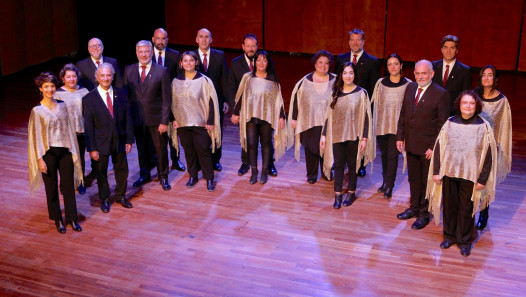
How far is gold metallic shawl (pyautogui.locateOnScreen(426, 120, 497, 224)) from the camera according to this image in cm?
449

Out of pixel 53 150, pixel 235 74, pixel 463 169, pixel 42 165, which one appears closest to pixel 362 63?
pixel 235 74

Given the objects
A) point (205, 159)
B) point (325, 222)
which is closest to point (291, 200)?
point (325, 222)

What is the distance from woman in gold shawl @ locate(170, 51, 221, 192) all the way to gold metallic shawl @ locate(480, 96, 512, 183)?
2.32m

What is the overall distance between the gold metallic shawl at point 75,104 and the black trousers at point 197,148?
0.91 meters

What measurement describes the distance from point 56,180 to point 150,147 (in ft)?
4.08

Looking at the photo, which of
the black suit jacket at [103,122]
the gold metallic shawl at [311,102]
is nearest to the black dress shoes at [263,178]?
the gold metallic shawl at [311,102]

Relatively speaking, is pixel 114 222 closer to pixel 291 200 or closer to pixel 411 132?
pixel 291 200

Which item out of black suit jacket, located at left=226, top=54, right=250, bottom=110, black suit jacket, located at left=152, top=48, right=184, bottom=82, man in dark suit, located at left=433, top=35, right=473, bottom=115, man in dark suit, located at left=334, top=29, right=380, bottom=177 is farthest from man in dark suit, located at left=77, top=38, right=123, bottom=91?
man in dark suit, located at left=433, top=35, right=473, bottom=115

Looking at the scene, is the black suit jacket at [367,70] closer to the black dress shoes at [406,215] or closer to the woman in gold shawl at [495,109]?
the woman in gold shawl at [495,109]

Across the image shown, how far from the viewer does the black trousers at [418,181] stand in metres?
5.08

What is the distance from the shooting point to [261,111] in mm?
5758

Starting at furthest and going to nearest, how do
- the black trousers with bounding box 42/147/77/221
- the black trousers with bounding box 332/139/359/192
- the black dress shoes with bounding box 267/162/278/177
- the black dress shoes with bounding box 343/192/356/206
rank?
1. the black dress shoes with bounding box 267/162/278/177
2. the black dress shoes with bounding box 343/192/356/206
3. the black trousers with bounding box 332/139/359/192
4. the black trousers with bounding box 42/147/77/221

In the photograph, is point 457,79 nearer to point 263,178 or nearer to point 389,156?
point 389,156

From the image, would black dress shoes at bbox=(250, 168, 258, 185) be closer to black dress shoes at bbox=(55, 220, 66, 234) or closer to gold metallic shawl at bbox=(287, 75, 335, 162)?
gold metallic shawl at bbox=(287, 75, 335, 162)
